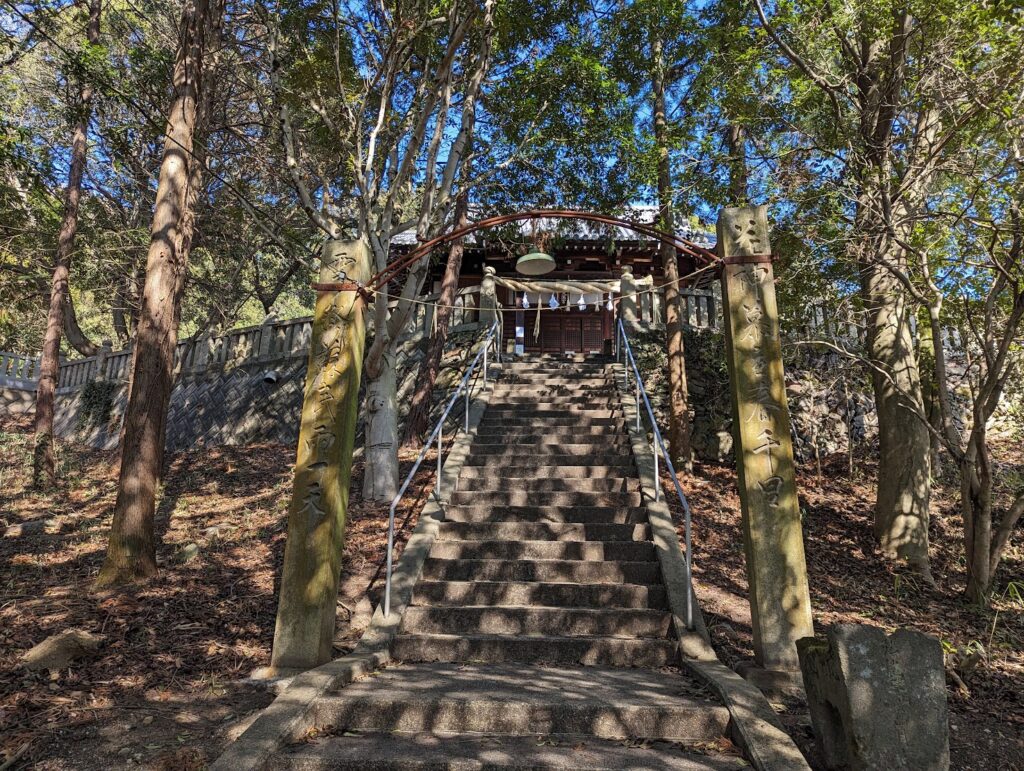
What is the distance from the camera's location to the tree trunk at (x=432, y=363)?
10.8 metres

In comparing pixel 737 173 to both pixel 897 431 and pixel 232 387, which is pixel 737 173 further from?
pixel 232 387

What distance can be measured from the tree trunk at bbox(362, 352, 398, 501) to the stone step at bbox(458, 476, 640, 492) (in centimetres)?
146

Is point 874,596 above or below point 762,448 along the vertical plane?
below

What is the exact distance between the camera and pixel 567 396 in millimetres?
10102

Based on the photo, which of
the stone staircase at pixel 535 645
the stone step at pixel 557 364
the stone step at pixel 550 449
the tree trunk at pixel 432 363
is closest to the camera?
the stone staircase at pixel 535 645

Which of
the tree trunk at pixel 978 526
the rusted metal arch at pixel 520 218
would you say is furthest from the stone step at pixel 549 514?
the tree trunk at pixel 978 526

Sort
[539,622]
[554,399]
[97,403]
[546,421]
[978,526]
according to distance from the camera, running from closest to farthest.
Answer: [539,622] < [978,526] < [546,421] < [554,399] < [97,403]

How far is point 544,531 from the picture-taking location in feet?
19.8

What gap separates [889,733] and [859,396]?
8.94m

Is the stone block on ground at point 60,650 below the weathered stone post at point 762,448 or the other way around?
below

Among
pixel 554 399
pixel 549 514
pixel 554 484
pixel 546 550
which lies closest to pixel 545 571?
pixel 546 550

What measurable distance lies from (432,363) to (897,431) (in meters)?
7.39

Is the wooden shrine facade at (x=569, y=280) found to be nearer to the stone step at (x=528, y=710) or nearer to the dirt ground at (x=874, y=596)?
the dirt ground at (x=874, y=596)

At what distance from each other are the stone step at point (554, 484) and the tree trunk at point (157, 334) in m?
3.32
